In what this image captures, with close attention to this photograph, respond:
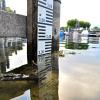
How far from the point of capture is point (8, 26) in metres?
6.78

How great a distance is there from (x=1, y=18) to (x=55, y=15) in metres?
4.46

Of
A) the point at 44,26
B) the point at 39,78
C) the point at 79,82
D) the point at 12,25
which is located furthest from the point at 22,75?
the point at 44,26

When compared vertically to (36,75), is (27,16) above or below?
above

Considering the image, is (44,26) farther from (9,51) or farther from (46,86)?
(46,86)

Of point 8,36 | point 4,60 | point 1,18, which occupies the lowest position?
point 4,60

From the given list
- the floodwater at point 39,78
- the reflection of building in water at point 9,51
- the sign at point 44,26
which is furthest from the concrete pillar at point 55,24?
the reflection of building in water at point 9,51

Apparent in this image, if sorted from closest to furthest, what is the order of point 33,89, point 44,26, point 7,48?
point 33,89
point 7,48
point 44,26

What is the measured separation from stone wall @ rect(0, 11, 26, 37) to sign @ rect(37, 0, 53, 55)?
2.00ft

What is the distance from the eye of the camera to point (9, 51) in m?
6.96

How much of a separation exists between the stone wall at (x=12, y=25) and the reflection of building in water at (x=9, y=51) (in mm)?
185

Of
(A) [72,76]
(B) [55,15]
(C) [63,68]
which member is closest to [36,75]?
(A) [72,76]

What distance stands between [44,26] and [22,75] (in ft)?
11.0

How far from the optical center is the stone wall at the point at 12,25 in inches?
253

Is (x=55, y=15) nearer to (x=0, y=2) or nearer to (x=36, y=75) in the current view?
(x=0, y=2)
